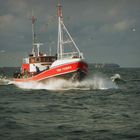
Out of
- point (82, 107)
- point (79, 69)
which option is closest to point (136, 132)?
point (82, 107)

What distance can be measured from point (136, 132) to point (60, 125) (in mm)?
4750

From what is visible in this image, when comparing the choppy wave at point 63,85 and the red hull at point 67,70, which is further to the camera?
the choppy wave at point 63,85

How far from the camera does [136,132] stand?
1900cm

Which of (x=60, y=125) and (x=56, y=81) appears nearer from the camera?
(x=60, y=125)

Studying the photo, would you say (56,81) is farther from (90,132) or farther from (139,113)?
(90,132)

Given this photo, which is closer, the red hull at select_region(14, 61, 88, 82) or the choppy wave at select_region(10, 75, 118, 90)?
the red hull at select_region(14, 61, 88, 82)

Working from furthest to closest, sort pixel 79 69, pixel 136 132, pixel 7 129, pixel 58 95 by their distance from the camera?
pixel 79 69 < pixel 58 95 < pixel 7 129 < pixel 136 132

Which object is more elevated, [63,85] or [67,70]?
[67,70]

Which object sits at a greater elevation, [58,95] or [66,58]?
[66,58]

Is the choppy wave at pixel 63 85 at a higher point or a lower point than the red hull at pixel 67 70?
lower

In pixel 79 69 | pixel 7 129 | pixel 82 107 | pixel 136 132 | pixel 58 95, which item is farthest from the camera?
pixel 79 69

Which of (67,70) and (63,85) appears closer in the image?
(67,70)

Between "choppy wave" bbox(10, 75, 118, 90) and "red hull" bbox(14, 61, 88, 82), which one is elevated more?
"red hull" bbox(14, 61, 88, 82)

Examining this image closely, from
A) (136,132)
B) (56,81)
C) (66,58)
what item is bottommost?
(136,132)
